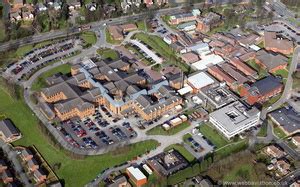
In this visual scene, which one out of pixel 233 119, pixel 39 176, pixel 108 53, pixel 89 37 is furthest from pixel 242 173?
pixel 89 37

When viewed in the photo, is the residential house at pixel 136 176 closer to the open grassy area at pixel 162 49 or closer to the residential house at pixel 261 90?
the residential house at pixel 261 90

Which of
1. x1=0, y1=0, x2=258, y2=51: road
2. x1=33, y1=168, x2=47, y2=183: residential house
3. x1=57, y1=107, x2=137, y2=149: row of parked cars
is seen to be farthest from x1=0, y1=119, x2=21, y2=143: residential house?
x1=0, y1=0, x2=258, y2=51: road

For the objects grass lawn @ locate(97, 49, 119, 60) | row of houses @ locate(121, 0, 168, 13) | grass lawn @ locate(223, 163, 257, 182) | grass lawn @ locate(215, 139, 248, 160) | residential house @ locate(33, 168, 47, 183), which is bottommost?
grass lawn @ locate(223, 163, 257, 182)

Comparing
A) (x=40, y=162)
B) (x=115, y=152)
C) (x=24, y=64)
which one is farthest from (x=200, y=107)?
(x=24, y=64)

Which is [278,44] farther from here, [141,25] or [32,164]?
[32,164]

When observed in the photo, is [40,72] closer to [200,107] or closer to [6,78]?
[6,78]

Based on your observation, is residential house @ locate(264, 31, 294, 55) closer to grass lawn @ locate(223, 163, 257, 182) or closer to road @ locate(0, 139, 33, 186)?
grass lawn @ locate(223, 163, 257, 182)

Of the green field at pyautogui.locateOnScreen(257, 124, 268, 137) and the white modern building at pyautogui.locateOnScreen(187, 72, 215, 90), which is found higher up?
the white modern building at pyautogui.locateOnScreen(187, 72, 215, 90)
